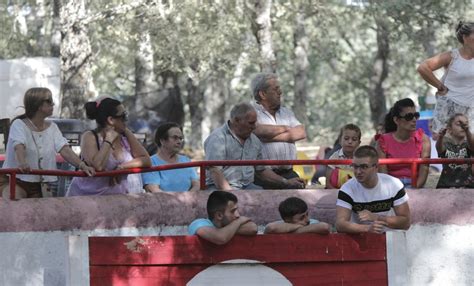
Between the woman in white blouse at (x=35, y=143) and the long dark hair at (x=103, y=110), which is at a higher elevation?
the long dark hair at (x=103, y=110)

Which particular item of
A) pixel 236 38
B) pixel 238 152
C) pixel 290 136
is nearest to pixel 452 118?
pixel 290 136

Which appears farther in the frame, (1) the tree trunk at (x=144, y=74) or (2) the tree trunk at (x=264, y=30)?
(1) the tree trunk at (x=144, y=74)

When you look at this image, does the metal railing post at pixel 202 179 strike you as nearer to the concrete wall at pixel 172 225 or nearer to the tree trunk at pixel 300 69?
the concrete wall at pixel 172 225

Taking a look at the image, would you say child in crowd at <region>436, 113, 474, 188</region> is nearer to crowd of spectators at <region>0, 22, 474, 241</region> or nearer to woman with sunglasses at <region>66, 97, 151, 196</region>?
crowd of spectators at <region>0, 22, 474, 241</region>

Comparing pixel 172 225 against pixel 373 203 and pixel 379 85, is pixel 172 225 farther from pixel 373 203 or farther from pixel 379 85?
pixel 379 85

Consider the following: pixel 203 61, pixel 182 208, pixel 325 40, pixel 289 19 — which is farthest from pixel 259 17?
pixel 325 40

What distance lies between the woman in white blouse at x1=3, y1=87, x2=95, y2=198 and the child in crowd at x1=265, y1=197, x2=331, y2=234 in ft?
4.79

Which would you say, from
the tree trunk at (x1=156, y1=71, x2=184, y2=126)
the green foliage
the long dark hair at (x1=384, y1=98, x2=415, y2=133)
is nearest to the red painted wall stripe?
the long dark hair at (x1=384, y1=98, x2=415, y2=133)

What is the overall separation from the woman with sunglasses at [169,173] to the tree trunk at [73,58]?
1282 centimetres

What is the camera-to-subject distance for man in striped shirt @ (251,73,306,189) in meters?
10.9

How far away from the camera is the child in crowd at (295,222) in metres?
9.68

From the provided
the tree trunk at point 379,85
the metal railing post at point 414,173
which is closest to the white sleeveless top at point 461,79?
the metal railing post at point 414,173

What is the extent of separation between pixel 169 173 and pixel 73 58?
13.2 metres

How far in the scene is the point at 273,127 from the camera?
10.9m
